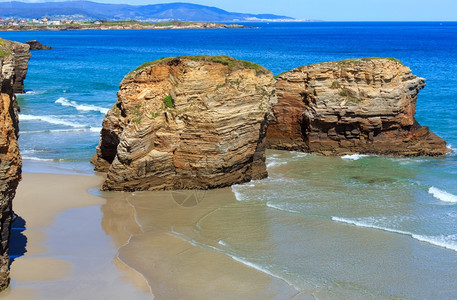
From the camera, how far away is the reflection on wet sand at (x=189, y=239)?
14844 millimetres

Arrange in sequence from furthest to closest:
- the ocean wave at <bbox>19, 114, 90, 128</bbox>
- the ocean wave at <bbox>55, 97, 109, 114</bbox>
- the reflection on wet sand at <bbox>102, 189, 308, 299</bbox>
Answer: the ocean wave at <bbox>55, 97, 109, 114</bbox> < the ocean wave at <bbox>19, 114, 90, 128</bbox> < the reflection on wet sand at <bbox>102, 189, 308, 299</bbox>

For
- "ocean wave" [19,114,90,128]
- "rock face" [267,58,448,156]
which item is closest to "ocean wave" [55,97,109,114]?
"ocean wave" [19,114,90,128]

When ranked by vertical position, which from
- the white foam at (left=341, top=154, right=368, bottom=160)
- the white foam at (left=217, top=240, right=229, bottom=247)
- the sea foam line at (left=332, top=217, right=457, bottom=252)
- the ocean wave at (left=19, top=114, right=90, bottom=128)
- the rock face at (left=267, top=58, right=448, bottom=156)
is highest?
the rock face at (left=267, top=58, right=448, bottom=156)

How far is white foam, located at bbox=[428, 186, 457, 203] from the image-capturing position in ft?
72.8

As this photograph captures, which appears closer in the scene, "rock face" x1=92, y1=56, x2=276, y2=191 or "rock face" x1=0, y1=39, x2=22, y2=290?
"rock face" x1=0, y1=39, x2=22, y2=290

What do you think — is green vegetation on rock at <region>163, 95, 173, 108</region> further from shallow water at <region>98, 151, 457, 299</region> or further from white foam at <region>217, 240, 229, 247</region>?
white foam at <region>217, 240, 229, 247</region>

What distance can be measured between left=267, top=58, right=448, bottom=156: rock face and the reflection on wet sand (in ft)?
28.2

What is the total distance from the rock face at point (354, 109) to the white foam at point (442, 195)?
19.9 feet

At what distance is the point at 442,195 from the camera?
22.8 m

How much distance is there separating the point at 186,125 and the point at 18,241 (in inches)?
317

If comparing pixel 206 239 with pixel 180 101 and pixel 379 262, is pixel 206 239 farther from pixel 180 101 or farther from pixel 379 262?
pixel 180 101

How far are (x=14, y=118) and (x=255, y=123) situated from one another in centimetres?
1009

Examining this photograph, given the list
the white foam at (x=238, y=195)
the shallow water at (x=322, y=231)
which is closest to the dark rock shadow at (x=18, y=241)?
the shallow water at (x=322, y=231)

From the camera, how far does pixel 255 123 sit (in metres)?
23.4
